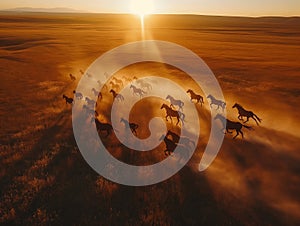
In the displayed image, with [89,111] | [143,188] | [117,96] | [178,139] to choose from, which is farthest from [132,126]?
[117,96]

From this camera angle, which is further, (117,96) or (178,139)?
(117,96)

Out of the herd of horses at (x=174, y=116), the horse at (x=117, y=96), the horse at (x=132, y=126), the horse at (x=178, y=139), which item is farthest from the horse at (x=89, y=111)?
the horse at (x=178, y=139)

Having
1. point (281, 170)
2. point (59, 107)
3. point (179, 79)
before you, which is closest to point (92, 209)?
point (281, 170)

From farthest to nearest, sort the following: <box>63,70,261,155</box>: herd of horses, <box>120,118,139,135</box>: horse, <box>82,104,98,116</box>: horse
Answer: <box>82,104,98,116</box>: horse → <box>120,118,139,135</box>: horse → <box>63,70,261,155</box>: herd of horses

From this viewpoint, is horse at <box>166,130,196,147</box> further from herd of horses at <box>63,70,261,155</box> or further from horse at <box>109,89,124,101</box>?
horse at <box>109,89,124,101</box>

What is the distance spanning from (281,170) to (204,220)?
488 cm

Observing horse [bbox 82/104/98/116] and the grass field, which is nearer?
the grass field

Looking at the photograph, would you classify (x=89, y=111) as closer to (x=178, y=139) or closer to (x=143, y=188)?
(x=178, y=139)

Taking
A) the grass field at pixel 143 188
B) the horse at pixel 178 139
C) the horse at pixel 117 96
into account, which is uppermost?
the horse at pixel 117 96

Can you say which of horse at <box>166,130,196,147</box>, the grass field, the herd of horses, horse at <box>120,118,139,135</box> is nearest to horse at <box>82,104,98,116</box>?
the herd of horses

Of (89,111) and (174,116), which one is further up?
(174,116)

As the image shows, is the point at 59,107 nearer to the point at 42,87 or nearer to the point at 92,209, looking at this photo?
the point at 42,87

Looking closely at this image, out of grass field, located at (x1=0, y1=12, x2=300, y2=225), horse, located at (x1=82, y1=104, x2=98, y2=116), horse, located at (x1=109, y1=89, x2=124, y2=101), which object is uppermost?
horse, located at (x1=109, y1=89, x2=124, y2=101)

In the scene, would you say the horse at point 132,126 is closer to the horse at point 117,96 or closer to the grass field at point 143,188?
the grass field at point 143,188
